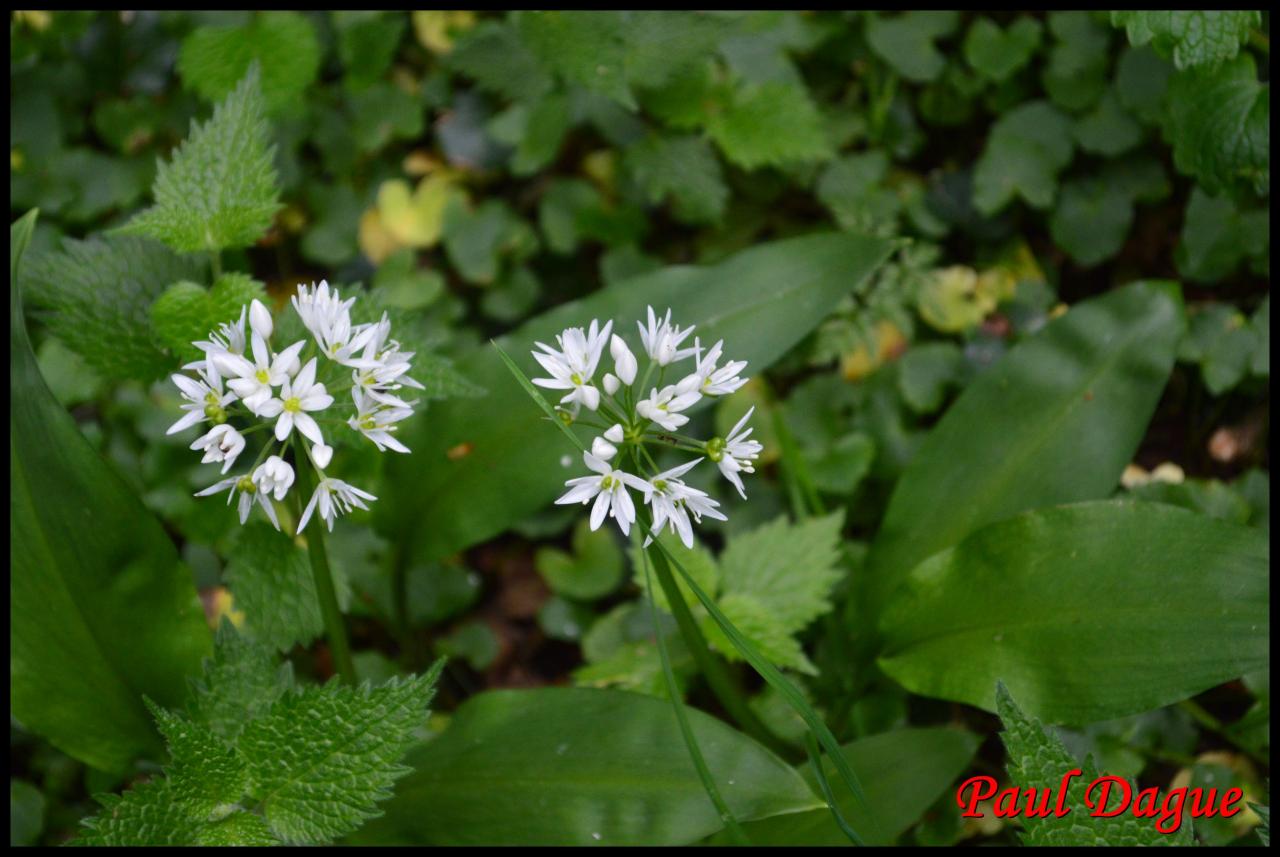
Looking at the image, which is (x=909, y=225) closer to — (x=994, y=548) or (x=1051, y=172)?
(x=1051, y=172)

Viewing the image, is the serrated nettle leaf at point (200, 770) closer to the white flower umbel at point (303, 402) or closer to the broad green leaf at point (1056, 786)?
the white flower umbel at point (303, 402)

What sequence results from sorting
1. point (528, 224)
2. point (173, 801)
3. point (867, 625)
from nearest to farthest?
point (173, 801) → point (867, 625) → point (528, 224)

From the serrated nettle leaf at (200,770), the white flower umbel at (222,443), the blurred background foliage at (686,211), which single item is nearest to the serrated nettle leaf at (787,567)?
the blurred background foliage at (686,211)

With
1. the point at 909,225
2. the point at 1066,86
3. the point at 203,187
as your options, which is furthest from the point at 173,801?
the point at 1066,86

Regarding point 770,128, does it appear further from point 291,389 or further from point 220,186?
point 291,389

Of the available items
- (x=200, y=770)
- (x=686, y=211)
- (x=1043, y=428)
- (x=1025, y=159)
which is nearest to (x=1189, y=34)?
(x=1025, y=159)
